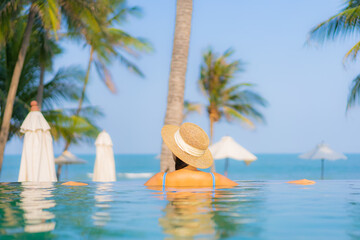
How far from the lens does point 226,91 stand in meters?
25.4

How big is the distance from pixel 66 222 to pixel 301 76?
177 feet

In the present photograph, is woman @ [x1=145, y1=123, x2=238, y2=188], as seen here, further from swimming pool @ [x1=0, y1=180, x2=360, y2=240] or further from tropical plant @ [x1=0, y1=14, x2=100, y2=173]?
tropical plant @ [x1=0, y1=14, x2=100, y2=173]

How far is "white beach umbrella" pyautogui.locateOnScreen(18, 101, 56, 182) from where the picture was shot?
9812mm

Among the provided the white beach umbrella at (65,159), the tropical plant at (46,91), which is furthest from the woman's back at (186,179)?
the white beach umbrella at (65,159)

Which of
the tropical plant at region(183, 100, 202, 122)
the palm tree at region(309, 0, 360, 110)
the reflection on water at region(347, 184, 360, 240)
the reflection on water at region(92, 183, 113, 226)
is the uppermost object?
the palm tree at region(309, 0, 360, 110)

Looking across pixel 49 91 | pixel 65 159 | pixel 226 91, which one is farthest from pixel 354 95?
pixel 65 159

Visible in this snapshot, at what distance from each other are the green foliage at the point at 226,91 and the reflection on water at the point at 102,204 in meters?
19.1

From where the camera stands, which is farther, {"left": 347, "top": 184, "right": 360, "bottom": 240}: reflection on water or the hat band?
the hat band

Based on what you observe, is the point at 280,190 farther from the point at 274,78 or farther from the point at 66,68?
the point at 274,78

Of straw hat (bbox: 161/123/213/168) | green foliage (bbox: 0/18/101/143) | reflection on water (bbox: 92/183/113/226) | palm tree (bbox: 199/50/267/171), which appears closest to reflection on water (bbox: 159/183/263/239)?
straw hat (bbox: 161/123/213/168)

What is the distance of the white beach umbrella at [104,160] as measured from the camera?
14.1 meters

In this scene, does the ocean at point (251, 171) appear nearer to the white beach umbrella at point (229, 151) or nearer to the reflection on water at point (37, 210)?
the white beach umbrella at point (229, 151)

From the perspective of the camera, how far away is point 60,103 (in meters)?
19.3

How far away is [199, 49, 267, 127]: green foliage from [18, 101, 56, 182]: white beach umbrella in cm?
1594
